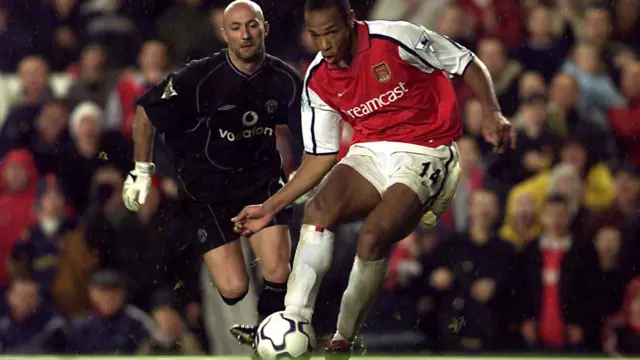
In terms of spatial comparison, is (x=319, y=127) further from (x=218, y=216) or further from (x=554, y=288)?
(x=554, y=288)

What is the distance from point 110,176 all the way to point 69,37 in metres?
1.58

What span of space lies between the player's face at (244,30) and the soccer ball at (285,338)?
1580mm

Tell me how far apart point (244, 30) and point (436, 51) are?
1.03 meters

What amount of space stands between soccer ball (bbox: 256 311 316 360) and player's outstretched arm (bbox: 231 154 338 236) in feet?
1.50

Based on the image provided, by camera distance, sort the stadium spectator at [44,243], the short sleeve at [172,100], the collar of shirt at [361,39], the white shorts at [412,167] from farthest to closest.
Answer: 1. the stadium spectator at [44,243]
2. the short sleeve at [172,100]
3. the collar of shirt at [361,39]
4. the white shorts at [412,167]

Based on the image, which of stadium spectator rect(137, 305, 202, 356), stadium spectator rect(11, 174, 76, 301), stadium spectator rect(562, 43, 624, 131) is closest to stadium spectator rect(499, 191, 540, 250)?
stadium spectator rect(562, 43, 624, 131)

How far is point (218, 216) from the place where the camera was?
742 cm

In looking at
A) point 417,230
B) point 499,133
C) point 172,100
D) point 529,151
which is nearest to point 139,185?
point 172,100

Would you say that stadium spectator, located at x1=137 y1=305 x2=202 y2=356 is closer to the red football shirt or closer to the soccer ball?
the red football shirt

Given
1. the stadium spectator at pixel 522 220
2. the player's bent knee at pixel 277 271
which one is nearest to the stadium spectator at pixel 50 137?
the player's bent knee at pixel 277 271

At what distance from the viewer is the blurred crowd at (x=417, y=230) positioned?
873 cm

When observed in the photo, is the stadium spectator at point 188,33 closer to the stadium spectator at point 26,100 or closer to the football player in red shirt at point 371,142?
the stadium spectator at point 26,100

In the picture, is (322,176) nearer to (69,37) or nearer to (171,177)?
(171,177)

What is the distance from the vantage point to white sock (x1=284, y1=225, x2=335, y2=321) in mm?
5934
